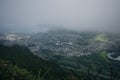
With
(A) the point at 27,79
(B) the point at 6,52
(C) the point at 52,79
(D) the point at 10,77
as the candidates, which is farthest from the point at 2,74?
(B) the point at 6,52

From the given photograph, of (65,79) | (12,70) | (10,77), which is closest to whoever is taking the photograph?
(10,77)

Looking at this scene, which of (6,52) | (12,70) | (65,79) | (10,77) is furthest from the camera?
(6,52)

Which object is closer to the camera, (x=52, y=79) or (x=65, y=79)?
(x=52, y=79)

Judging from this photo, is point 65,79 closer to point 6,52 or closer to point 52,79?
point 52,79

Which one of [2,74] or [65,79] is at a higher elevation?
[2,74]

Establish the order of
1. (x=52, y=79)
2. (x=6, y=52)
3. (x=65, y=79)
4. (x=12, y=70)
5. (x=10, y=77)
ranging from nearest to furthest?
(x=10, y=77) → (x=12, y=70) → (x=52, y=79) → (x=65, y=79) → (x=6, y=52)

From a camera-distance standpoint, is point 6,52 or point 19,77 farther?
point 6,52

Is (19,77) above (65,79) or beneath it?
above

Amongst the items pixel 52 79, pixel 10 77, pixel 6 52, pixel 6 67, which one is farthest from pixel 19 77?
pixel 6 52

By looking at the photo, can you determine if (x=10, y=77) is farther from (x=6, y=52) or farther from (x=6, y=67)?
(x=6, y=52)
